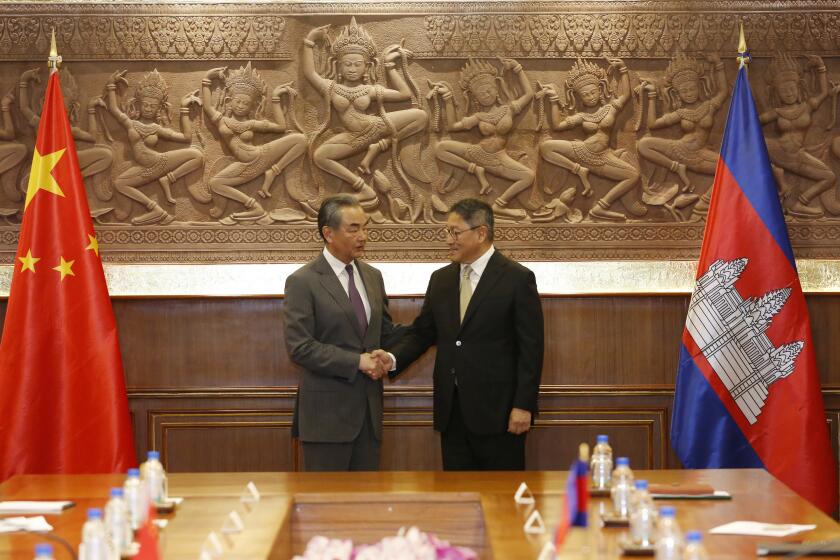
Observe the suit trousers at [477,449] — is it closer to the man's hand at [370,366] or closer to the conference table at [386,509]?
the man's hand at [370,366]

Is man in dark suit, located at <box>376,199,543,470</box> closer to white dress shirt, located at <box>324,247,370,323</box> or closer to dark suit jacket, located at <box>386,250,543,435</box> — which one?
dark suit jacket, located at <box>386,250,543,435</box>

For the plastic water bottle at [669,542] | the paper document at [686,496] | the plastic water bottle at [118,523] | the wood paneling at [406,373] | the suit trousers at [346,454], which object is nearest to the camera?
the plastic water bottle at [669,542]

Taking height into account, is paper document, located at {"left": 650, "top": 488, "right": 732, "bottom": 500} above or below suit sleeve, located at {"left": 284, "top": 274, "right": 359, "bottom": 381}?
below

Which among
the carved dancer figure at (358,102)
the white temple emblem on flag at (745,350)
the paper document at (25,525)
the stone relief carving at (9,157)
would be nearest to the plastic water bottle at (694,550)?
the paper document at (25,525)

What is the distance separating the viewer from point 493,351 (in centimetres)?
414

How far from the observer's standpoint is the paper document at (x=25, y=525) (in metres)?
2.47

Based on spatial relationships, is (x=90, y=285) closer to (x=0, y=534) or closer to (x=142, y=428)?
(x=142, y=428)

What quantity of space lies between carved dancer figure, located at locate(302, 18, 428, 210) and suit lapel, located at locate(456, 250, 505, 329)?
4.44 ft

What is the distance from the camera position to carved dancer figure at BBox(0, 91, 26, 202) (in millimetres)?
5348

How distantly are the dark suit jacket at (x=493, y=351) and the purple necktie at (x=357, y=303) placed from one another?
→ 1.10ft

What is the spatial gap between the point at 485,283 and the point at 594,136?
1.61m

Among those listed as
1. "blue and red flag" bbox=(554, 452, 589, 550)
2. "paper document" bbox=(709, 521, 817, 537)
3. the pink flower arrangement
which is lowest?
the pink flower arrangement

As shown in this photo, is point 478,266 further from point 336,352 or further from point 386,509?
point 386,509

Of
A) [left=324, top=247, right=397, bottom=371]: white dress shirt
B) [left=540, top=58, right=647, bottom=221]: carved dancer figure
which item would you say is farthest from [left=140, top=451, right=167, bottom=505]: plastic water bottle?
[left=540, top=58, right=647, bottom=221]: carved dancer figure
